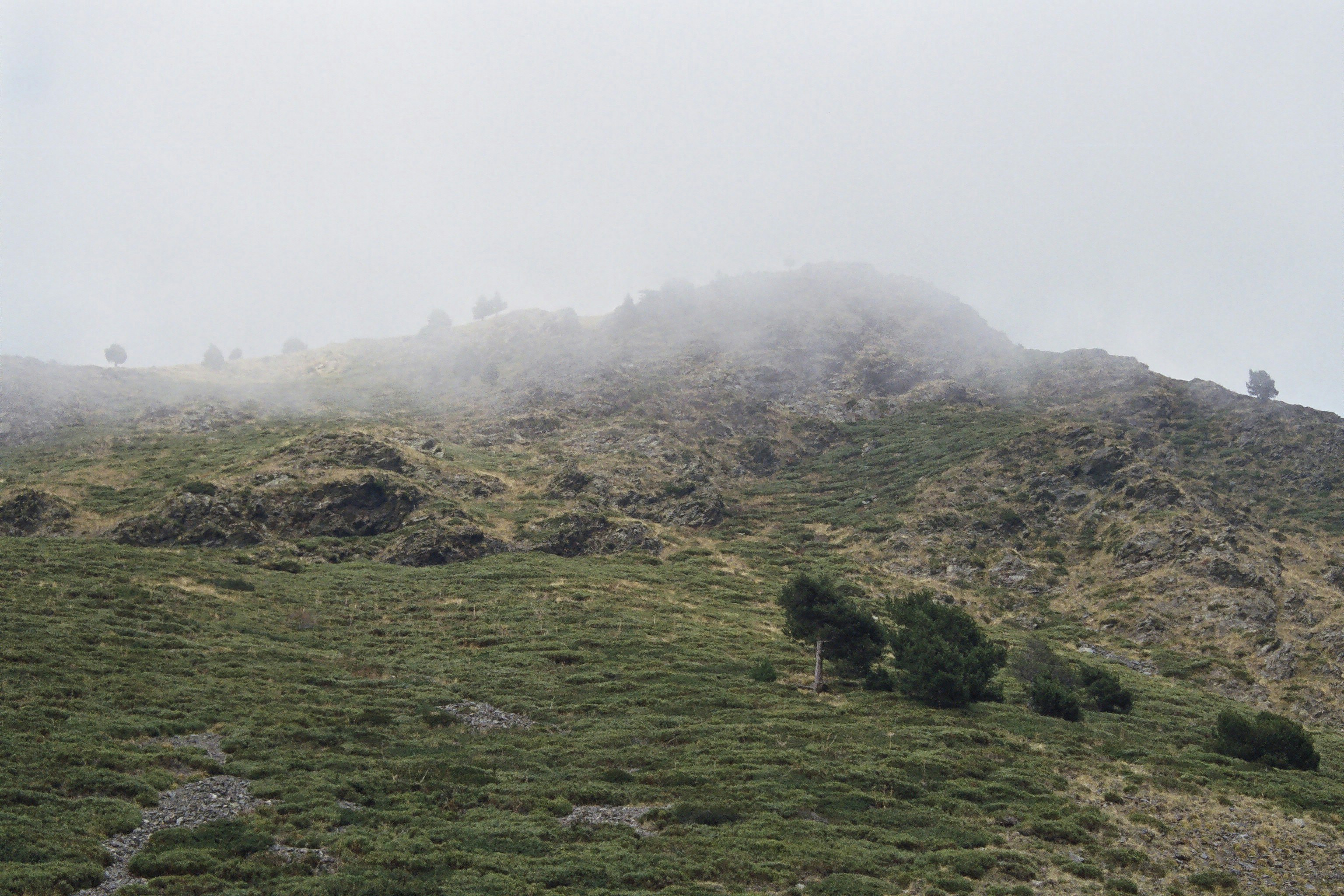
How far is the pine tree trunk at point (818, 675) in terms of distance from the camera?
1861 inches

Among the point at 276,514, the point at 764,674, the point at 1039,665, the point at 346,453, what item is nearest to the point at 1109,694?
the point at 1039,665

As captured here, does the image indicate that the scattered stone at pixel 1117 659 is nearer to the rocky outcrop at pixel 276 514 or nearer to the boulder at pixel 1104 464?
the boulder at pixel 1104 464

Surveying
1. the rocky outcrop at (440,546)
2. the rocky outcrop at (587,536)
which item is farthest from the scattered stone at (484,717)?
the rocky outcrop at (587,536)

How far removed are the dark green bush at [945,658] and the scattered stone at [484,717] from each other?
2309cm

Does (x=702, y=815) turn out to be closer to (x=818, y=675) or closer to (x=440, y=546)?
(x=818, y=675)

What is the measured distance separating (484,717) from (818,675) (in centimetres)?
2074

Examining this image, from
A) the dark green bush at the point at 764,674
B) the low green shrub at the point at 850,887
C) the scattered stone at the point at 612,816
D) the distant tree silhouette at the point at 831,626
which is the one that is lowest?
the dark green bush at the point at 764,674

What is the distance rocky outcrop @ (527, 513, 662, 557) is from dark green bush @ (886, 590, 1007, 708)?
36.8 meters

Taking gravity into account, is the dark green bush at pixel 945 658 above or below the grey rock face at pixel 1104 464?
below

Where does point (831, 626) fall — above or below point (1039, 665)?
above

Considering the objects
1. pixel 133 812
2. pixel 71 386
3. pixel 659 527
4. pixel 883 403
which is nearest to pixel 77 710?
pixel 133 812

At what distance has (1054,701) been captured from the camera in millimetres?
44625

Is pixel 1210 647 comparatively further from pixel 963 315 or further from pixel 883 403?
pixel 963 315

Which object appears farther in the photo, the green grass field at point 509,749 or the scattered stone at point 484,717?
the scattered stone at point 484,717
